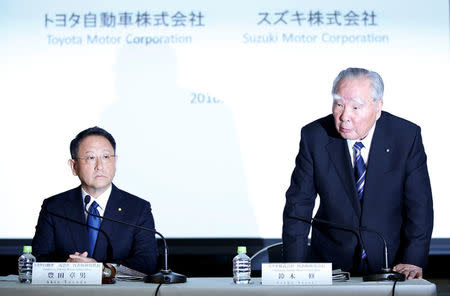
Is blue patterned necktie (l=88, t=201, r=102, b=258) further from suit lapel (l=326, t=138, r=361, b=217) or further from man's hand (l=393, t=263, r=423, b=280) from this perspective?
man's hand (l=393, t=263, r=423, b=280)

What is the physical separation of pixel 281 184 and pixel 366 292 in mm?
1761

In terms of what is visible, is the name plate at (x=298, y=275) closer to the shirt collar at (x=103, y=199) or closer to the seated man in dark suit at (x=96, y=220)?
the seated man in dark suit at (x=96, y=220)

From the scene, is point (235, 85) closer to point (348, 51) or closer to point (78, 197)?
point (348, 51)

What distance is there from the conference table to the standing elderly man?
524 millimetres

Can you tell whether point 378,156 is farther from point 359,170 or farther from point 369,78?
point 369,78

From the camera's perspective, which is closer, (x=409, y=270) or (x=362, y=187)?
(x=409, y=270)

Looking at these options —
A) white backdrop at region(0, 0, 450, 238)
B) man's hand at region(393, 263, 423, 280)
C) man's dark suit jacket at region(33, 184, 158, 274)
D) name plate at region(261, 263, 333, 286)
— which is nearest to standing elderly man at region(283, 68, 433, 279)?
man's hand at region(393, 263, 423, 280)

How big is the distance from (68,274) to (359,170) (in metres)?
1.38

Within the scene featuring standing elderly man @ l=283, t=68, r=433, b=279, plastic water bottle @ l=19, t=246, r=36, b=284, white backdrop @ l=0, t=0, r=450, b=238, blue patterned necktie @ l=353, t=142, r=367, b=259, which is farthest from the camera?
white backdrop @ l=0, t=0, r=450, b=238

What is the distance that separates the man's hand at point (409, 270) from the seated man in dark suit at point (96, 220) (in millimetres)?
1154

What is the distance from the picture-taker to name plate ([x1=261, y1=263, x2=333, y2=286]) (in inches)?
104

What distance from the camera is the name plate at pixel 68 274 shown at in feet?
8.83

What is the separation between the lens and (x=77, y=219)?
356 centimetres

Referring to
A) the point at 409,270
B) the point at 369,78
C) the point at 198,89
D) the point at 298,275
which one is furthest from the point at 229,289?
the point at 198,89
